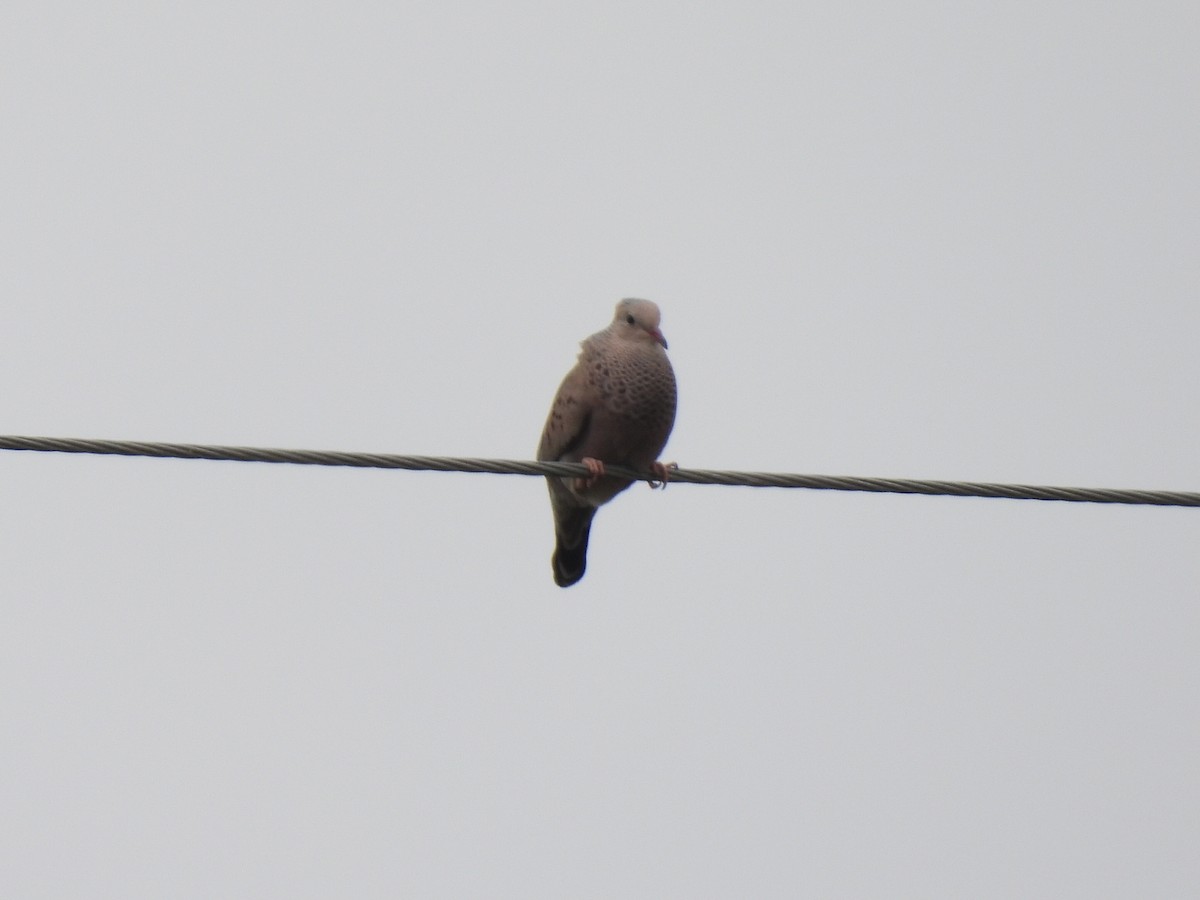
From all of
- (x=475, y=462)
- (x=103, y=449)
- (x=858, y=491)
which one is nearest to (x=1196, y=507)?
(x=858, y=491)

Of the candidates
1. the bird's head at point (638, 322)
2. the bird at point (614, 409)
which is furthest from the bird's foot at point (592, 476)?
the bird's head at point (638, 322)

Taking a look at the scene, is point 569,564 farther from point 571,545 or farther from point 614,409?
point 614,409

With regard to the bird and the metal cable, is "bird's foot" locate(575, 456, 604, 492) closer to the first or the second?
the bird

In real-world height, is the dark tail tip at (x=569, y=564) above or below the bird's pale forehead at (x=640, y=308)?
below

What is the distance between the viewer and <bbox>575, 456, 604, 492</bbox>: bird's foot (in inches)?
256

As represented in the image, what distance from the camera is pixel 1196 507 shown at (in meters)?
5.12

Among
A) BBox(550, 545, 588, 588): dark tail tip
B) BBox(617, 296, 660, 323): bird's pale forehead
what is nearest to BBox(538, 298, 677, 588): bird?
BBox(617, 296, 660, 323): bird's pale forehead

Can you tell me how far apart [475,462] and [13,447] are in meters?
1.19

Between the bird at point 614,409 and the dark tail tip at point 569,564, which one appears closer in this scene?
the bird at point 614,409

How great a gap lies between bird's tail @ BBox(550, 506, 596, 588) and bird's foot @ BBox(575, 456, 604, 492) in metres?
0.28

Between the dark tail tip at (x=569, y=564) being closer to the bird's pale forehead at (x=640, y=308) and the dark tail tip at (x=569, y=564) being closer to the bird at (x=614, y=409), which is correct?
the bird at (x=614, y=409)

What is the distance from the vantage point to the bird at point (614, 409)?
6762 mm

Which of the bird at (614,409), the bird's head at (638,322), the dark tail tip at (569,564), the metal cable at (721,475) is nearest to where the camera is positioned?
the metal cable at (721,475)

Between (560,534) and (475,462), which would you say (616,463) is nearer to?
(560,534)
